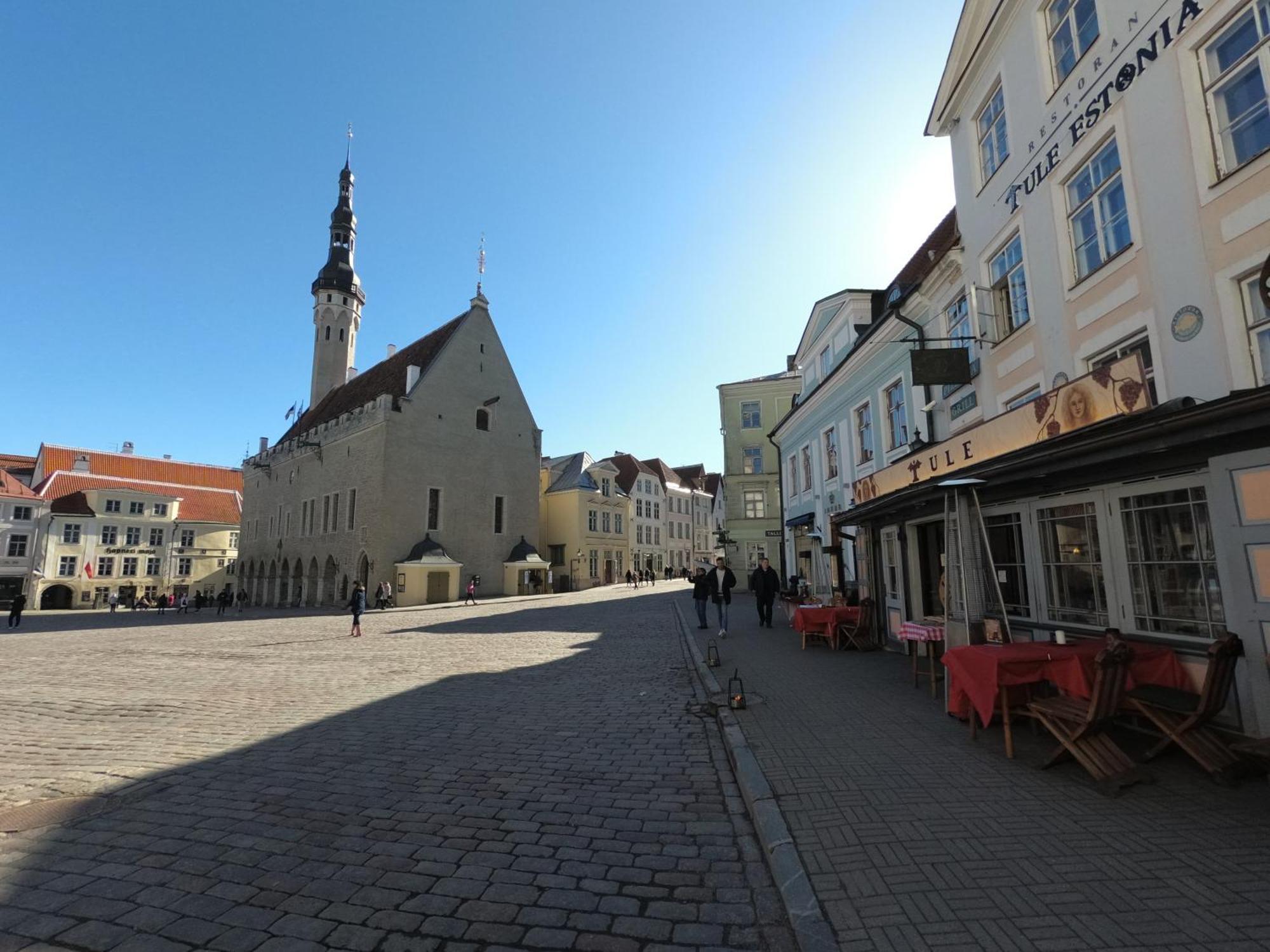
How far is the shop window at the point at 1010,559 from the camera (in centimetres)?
895

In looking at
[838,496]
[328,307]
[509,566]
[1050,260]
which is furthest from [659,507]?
[1050,260]

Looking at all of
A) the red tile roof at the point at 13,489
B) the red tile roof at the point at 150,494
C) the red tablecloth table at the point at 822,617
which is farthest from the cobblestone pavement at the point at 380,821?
the red tile roof at the point at 13,489

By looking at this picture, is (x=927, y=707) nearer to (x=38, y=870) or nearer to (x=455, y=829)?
(x=455, y=829)

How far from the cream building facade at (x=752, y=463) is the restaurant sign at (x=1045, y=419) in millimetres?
24044

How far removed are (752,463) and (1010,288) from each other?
85.0ft

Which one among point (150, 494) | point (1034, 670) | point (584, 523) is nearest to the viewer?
point (1034, 670)

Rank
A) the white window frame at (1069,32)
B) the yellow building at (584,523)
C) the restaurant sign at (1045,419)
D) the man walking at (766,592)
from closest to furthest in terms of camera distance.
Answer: the restaurant sign at (1045,419)
the white window frame at (1069,32)
the man walking at (766,592)
the yellow building at (584,523)

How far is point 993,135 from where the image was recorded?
10492 millimetres

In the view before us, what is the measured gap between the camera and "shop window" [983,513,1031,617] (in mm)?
8945

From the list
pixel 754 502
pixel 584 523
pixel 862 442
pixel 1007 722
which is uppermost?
pixel 584 523

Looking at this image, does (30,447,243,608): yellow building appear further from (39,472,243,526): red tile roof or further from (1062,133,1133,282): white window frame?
(1062,133,1133,282): white window frame

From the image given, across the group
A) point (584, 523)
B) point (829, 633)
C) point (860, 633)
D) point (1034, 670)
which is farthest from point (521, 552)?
point (1034, 670)

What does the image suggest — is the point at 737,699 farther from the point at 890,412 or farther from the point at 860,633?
the point at 890,412

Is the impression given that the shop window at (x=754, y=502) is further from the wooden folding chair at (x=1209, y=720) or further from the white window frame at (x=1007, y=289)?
the wooden folding chair at (x=1209, y=720)
